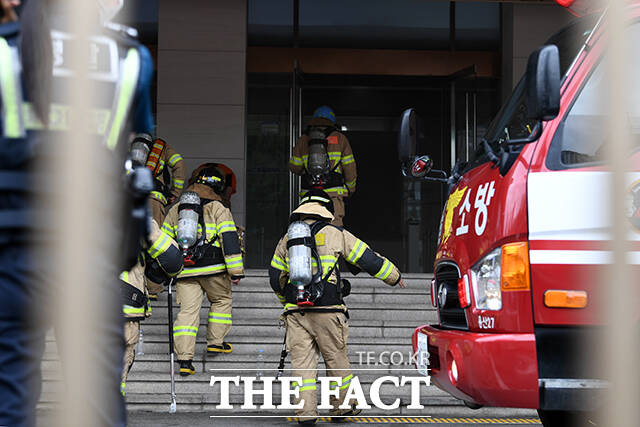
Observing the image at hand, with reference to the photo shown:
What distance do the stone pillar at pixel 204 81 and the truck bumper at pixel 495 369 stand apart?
9.05 m

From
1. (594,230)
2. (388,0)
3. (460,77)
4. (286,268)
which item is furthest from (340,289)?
(388,0)

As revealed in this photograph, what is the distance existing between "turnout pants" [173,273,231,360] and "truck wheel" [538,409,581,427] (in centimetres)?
386

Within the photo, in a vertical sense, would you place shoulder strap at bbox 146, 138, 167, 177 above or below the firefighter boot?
above

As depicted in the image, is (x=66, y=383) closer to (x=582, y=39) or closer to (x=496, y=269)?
(x=496, y=269)

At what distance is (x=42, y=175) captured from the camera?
236 cm

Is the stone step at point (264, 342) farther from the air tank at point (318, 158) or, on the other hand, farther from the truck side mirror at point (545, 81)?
the truck side mirror at point (545, 81)

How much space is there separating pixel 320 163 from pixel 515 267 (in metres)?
6.80

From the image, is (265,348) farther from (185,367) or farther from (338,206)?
(338,206)

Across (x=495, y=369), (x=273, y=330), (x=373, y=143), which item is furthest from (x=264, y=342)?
(x=373, y=143)

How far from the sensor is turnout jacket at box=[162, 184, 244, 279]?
27.2ft

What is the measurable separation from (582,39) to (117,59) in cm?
272

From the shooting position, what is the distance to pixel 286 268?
7.39 m

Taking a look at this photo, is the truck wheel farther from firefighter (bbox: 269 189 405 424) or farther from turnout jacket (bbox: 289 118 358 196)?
turnout jacket (bbox: 289 118 358 196)

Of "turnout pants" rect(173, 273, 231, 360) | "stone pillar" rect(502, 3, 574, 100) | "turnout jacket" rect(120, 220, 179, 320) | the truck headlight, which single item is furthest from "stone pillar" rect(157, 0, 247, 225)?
the truck headlight
